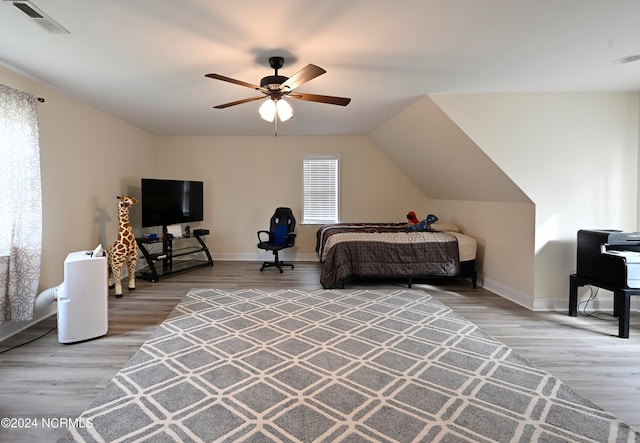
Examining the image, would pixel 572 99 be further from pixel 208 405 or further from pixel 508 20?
pixel 208 405

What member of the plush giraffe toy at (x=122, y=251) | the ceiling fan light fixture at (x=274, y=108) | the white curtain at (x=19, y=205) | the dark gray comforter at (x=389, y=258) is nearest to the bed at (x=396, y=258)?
the dark gray comforter at (x=389, y=258)

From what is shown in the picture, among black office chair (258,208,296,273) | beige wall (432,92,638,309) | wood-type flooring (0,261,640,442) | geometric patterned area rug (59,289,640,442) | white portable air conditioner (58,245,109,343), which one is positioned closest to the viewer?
geometric patterned area rug (59,289,640,442)

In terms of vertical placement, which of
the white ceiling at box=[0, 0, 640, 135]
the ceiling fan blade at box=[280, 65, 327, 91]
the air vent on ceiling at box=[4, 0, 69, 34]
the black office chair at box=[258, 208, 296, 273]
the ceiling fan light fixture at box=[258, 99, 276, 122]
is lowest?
the black office chair at box=[258, 208, 296, 273]

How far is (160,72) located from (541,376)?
4012mm

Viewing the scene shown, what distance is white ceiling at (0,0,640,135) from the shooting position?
196 cm

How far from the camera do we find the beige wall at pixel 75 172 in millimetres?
3301

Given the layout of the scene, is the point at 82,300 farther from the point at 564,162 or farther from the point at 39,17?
the point at 564,162

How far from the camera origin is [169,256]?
4.88 metres

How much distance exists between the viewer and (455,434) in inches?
64.1

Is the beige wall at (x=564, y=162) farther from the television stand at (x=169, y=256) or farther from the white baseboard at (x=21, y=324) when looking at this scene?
the white baseboard at (x=21, y=324)

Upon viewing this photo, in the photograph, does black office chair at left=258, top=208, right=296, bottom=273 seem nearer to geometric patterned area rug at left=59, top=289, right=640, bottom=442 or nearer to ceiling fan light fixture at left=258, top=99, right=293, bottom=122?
geometric patterned area rug at left=59, top=289, right=640, bottom=442

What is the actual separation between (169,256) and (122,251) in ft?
2.81

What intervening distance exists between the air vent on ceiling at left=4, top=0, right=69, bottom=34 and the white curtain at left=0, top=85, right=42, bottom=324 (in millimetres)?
971

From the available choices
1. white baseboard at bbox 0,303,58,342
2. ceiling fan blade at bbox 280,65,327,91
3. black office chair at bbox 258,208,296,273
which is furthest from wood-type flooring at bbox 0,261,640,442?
ceiling fan blade at bbox 280,65,327,91
